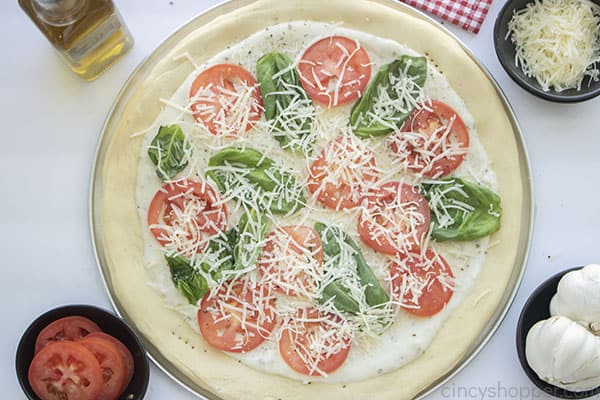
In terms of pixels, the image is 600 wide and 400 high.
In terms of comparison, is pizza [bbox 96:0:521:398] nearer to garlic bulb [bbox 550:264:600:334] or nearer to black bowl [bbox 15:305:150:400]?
black bowl [bbox 15:305:150:400]

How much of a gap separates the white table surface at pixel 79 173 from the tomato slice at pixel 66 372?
294 mm

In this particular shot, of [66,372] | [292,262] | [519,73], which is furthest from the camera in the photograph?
[519,73]

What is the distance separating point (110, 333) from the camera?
2428 mm

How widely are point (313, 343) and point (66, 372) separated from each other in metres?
0.70

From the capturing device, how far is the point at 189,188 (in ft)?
7.96

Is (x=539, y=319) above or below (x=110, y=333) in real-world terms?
below

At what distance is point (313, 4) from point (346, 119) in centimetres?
37

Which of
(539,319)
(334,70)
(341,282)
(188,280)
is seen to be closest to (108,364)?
(188,280)

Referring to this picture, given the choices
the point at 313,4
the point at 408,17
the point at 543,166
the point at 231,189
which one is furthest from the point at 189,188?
the point at 543,166

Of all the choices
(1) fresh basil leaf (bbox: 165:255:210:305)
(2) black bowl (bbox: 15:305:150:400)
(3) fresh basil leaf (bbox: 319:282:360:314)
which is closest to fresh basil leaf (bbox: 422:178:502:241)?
(3) fresh basil leaf (bbox: 319:282:360:314)

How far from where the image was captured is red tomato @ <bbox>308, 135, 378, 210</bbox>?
241 cm

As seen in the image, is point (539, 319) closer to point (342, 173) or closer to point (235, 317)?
point (342, 173)

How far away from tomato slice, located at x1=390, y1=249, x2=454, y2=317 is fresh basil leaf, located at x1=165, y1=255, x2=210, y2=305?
0.57 metres

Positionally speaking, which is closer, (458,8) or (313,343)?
(313,343)
